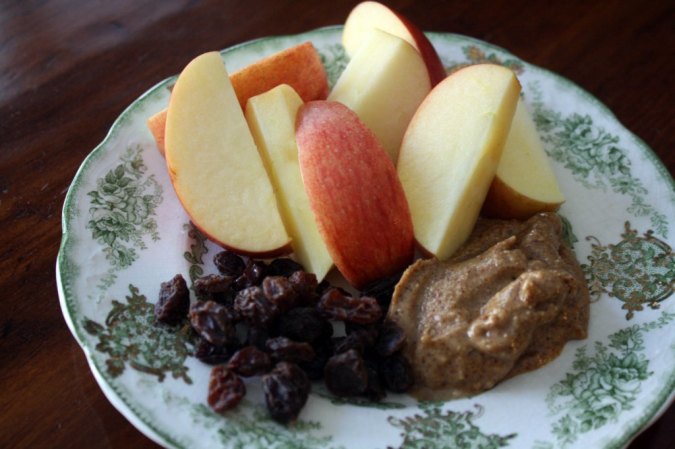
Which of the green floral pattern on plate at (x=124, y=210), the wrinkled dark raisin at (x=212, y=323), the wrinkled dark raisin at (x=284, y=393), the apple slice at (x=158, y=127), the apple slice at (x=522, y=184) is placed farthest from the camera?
the apple slice at (x=158, y=127)

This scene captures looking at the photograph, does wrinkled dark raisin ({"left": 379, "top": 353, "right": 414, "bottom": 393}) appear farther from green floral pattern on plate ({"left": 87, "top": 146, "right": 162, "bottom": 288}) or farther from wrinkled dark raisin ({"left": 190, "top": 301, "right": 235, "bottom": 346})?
green floral pattern on plate ({"left": 87, "top": 146, "right": 162, "bottom": 288})

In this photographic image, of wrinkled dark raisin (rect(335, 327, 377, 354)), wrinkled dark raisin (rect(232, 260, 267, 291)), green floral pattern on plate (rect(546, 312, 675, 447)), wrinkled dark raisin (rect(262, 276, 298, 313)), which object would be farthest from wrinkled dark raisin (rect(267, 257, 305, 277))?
green floral pattern on plate (rect(546, 312, 675, 447))

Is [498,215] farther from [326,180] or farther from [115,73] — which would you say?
[115,73]

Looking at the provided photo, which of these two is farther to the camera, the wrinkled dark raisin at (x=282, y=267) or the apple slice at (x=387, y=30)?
the apple slice at (x=387, y=30)

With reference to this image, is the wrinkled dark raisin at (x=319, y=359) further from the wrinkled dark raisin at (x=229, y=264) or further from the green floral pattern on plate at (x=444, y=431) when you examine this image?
the wrinkled dark raisin at (x=229, y=264)

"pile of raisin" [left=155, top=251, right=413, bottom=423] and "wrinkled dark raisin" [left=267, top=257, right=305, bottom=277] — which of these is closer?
"pile of raisin" [left=155, top=251, right=413, bottom=423]

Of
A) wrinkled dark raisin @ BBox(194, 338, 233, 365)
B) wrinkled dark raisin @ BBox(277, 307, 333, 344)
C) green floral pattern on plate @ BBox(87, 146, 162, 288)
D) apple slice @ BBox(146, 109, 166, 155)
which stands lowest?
wrinkled dark raisin @ BBox(194, 338, 233, 365)

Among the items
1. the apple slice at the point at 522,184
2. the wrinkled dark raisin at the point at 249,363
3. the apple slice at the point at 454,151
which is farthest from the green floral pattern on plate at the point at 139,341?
the apple slice at the point at 522,184
